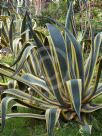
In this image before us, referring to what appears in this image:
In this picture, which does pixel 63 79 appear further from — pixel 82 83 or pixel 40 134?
pixel 40 134

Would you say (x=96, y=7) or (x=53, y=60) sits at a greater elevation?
(x=53, y=60)

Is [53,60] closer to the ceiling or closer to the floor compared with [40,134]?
closer to the ceiling

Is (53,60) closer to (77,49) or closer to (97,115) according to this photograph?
(77,49)

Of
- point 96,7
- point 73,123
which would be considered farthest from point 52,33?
point 96,7

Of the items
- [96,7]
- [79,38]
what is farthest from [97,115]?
[96,7]

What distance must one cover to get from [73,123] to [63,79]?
0.40 metres

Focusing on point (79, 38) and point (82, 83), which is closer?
point (82, 83)

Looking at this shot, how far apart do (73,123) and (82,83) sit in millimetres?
369

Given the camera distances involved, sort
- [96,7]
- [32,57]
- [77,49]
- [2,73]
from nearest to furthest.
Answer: [77,49]
[2,73]
[32,57]
[96,7]

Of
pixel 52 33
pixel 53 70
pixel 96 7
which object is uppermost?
pixel 52 33

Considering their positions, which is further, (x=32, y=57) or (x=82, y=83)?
(x=32, y=57)

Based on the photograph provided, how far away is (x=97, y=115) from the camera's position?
378cm

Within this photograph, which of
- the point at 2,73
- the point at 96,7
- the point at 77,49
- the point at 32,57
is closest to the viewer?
the point at 77,49

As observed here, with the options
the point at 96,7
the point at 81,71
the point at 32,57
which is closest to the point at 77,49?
the point at 81,71
